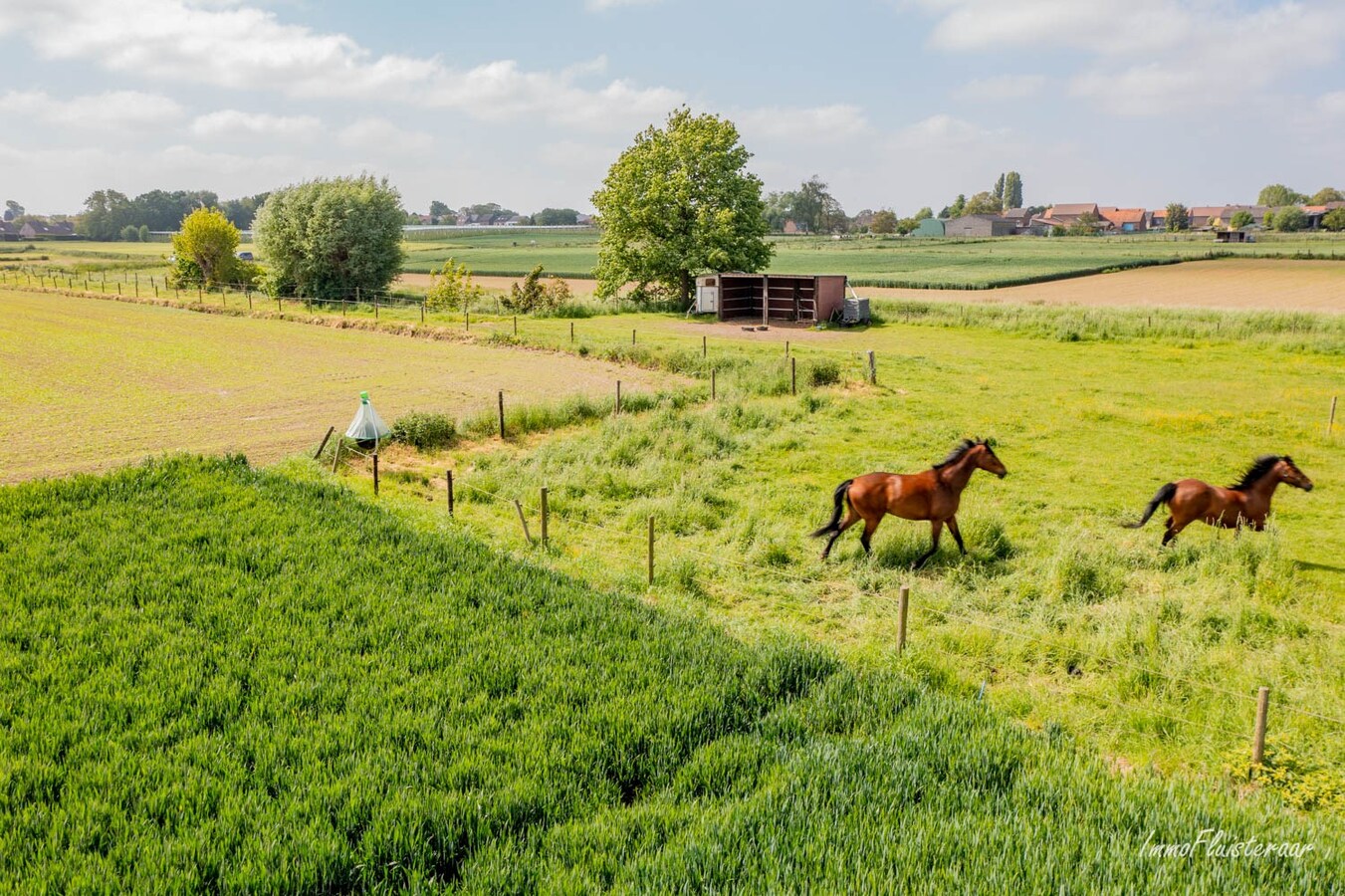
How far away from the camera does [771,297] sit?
1721 inches

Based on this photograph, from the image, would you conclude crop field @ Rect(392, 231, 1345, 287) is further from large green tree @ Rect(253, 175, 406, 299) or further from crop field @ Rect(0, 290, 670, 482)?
crop field @ Rect(0, 290, 670, 482)

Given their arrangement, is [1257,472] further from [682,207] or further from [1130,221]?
[1130,221]

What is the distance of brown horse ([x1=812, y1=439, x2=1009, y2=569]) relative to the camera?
1234cm

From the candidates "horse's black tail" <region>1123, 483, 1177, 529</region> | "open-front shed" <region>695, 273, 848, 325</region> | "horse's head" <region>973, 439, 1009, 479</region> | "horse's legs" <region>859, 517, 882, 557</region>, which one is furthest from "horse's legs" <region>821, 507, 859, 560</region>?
"open-front shed" <region>695, 273, 848, 325</region>

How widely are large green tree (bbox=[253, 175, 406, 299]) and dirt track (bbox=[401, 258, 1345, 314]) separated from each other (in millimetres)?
16226

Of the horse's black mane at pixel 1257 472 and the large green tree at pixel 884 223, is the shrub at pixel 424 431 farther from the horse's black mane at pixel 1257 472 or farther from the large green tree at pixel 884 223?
the large green tree at pixel 884 223

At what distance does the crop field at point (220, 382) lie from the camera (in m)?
19.5

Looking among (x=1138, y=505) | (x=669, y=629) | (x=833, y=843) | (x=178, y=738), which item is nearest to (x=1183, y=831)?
(x=833, y=843)

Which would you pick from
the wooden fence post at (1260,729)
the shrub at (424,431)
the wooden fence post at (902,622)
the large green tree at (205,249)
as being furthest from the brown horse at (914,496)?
the large green tree at (205,249)

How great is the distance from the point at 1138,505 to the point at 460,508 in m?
11.8

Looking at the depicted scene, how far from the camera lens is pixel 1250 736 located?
7.40m

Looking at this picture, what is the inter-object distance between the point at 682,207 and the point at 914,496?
37.3 m

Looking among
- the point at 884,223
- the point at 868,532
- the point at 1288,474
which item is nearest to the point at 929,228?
the point at 884,223

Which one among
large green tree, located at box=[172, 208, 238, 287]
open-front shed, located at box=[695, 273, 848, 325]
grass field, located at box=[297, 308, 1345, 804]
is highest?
large green tree, located at box=[172, 208, 238, 287]
